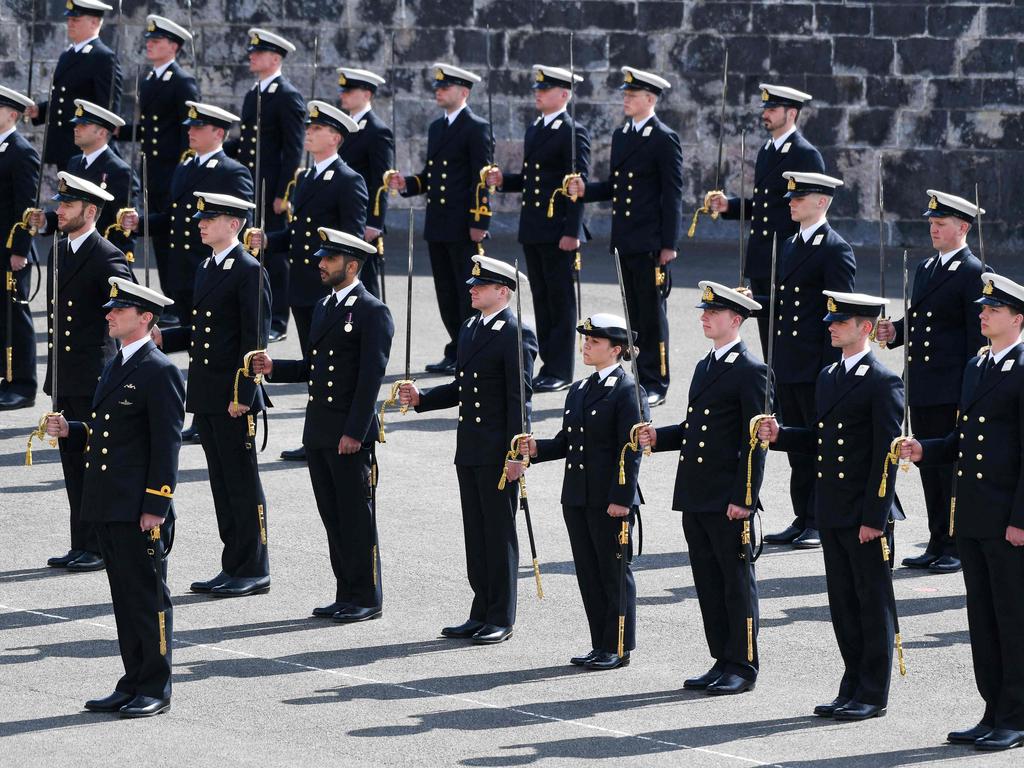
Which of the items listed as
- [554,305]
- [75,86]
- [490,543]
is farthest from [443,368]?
[490,543]

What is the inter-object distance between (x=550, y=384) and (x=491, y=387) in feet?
14.7

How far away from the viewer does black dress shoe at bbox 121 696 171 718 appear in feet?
29.8

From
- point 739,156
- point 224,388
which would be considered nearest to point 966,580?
point 224,388

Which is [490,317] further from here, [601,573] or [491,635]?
[491,635]

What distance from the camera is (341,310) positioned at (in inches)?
422

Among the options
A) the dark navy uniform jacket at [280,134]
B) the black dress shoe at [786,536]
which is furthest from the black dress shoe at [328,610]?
the dark navy uniform jacket at [280,134]

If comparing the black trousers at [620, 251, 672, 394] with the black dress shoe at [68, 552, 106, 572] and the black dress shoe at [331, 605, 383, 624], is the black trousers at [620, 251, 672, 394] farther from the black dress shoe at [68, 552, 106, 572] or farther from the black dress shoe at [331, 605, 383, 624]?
the black dress shoe at [68, 552, 106, 572]

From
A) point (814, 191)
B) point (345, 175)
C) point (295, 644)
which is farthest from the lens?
point (345, 175)

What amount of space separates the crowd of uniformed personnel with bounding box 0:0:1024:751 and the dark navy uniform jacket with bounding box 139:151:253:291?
0.07 ft

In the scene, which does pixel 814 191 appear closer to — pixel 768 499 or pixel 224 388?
pixel 768 499

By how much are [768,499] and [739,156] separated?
6.66 metres

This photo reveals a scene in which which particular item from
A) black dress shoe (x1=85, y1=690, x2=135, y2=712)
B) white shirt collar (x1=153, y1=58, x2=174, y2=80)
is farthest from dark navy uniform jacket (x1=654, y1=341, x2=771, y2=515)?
white shirt collar (x1=153, y1=58, x2=174, y2=80)

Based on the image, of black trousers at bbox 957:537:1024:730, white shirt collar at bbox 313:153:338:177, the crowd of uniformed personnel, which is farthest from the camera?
white shirt collar at bbox 313:153:338:177

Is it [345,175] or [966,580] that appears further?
[345,175]
